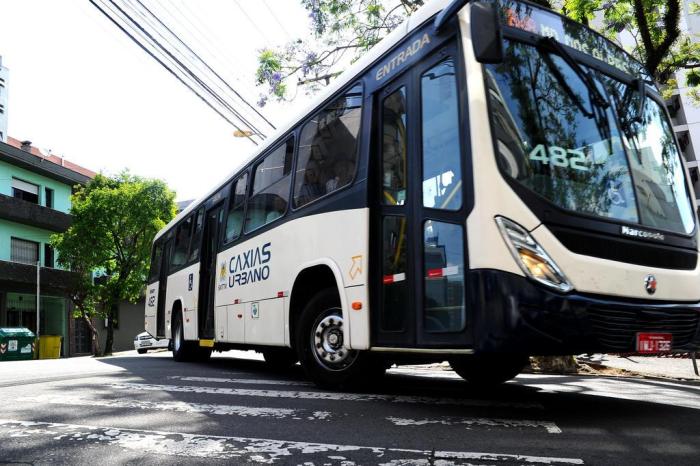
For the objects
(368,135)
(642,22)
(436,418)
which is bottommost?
(436,418)

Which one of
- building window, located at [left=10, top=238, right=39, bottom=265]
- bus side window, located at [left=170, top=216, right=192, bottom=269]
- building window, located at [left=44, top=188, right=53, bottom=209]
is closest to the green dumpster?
building window, located at [left=10, top=238, right=39, bottom=265]

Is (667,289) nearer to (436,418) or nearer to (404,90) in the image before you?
(436,418)

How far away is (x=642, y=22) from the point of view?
10094 mm

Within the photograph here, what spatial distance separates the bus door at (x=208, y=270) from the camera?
9875 mm

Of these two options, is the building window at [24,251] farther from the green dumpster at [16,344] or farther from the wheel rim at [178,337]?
the wheel rim at [178,337]

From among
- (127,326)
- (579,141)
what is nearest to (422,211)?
(579,141)

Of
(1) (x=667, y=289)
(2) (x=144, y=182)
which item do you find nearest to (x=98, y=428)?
(1) (x=667, y=289)

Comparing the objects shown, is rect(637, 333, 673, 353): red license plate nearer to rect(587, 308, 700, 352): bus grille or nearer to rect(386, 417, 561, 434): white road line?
rect(587, 308, 700, 352): bus grille

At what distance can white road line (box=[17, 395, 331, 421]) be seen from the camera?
4.70m

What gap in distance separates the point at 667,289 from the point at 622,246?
1.73ft

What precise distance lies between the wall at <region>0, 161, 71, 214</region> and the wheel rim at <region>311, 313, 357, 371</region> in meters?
27.0

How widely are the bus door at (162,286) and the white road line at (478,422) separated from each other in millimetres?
9996

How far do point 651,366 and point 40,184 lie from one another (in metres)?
29.2

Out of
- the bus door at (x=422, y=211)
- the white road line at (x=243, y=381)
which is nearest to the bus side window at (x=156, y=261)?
the white road line at (x=243, y=381)
